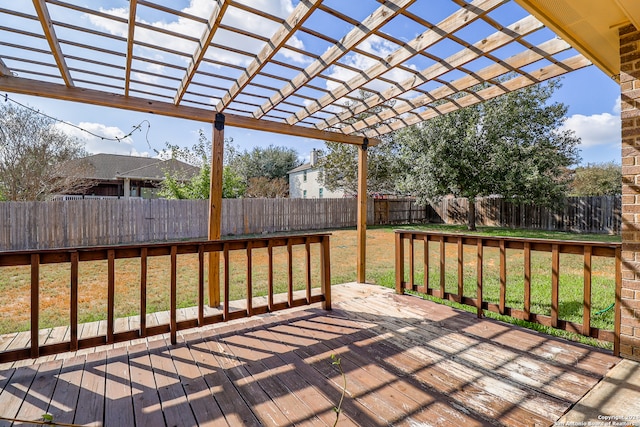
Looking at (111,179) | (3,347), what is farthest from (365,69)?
(111,179)

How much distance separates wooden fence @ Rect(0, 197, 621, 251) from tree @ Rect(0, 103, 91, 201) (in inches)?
108

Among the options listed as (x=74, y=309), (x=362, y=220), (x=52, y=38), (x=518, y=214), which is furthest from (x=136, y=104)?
(x=518, y=214)

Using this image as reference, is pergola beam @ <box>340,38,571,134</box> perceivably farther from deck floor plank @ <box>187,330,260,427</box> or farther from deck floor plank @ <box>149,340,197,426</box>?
deck floor plank @ <box>149,340,197,426</box>

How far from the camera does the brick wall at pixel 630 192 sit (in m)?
2.46

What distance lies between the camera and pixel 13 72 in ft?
9.55

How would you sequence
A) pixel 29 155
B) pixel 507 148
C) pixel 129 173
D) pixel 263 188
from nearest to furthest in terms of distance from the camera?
pixel 29 155 < pixel 507 148 < pixel 129 173 < pixel 263 188

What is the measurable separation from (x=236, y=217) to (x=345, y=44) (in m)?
9.77

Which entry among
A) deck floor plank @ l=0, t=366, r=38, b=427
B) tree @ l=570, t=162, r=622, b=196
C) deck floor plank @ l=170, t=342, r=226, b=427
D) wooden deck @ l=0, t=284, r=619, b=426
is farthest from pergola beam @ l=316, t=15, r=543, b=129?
tree @ l=570, t=162, r=622, b=196

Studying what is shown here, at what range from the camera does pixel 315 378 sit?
7.51 ft

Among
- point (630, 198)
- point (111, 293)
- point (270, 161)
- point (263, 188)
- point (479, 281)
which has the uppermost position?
point (270, 161)

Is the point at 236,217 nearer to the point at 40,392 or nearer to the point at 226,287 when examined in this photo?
the point at 226,287

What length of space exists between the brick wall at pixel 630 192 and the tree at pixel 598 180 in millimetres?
16863

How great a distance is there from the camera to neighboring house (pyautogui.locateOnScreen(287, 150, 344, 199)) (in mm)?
22094

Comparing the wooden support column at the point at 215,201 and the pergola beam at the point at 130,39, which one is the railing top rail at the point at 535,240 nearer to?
the wooden support column at the point at 215,201
